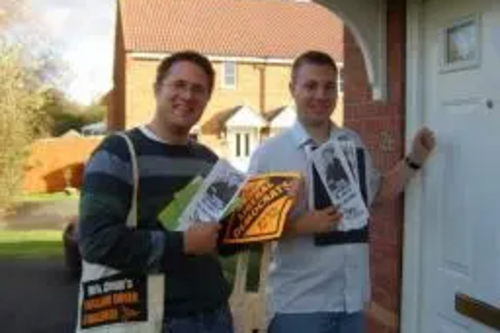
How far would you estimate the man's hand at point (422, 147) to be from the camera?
384 centimetres

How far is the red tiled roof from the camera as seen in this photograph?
113ft

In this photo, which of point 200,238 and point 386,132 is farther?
point 386,132

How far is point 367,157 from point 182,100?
95cm

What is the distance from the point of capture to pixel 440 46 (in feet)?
13.5

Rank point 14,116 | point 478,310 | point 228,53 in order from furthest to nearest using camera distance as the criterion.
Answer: point 228,53 → point 14,116 → point 478,310

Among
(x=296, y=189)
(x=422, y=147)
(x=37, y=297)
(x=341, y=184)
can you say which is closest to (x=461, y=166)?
(x=422, y=147)

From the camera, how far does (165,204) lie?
2.72 meters

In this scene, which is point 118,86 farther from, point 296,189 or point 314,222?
point 296,189

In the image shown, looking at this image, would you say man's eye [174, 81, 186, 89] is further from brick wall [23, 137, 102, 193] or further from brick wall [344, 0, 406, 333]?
brick wall [23, 137, 102, 193]

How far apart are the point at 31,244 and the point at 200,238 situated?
54.2ft

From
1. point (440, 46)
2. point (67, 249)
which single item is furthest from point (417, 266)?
point (67, 249)

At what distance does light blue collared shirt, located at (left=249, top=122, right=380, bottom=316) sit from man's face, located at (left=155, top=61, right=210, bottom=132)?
19.3 inches

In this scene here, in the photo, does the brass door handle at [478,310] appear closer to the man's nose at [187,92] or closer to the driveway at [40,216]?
the man's nose at [187,92]

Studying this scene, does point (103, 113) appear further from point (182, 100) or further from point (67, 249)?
point (182, 100)
